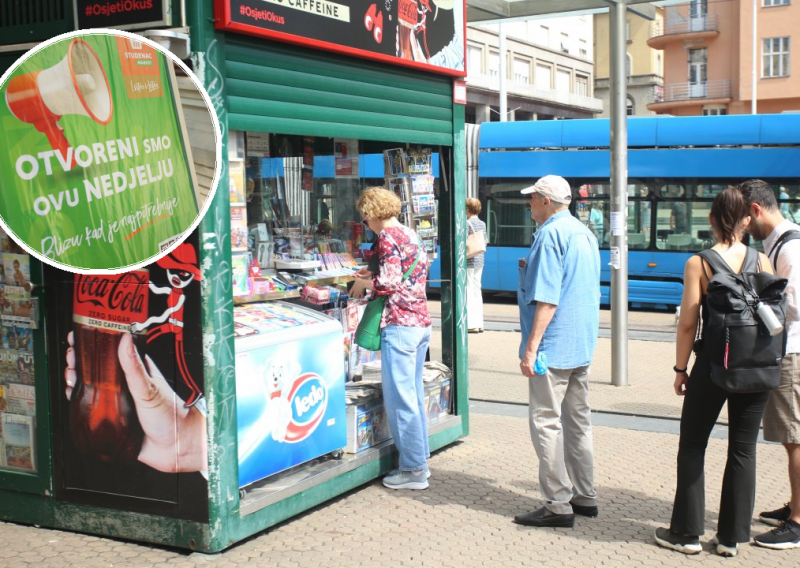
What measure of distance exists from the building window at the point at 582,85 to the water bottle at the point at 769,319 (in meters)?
51.9

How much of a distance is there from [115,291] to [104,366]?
38 cm

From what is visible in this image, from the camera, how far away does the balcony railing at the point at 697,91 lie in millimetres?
51719

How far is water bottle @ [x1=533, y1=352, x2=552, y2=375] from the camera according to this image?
16.1ft

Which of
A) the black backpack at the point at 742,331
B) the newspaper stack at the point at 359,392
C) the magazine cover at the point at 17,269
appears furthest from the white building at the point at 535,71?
the black backpack at the point at 742,331

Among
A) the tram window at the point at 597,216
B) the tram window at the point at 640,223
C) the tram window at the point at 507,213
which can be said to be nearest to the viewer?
the tram window at the point at 640,223

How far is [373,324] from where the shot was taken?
563 centimetres

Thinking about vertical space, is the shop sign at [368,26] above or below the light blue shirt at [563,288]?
above

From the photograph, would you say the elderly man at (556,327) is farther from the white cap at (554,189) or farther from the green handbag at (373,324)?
the green handbag at (373,324)

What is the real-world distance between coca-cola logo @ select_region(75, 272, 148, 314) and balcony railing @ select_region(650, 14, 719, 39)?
2058 inches

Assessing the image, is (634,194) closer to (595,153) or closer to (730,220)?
(595,153)

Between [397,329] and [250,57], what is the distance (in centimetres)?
175

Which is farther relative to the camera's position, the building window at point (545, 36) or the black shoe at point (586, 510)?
the building window at point (545, 36)

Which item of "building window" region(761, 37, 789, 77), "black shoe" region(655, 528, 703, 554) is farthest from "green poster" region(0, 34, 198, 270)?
"building window" region(761, 37, 789, 77)

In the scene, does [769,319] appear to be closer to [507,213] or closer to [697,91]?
[507,213]
